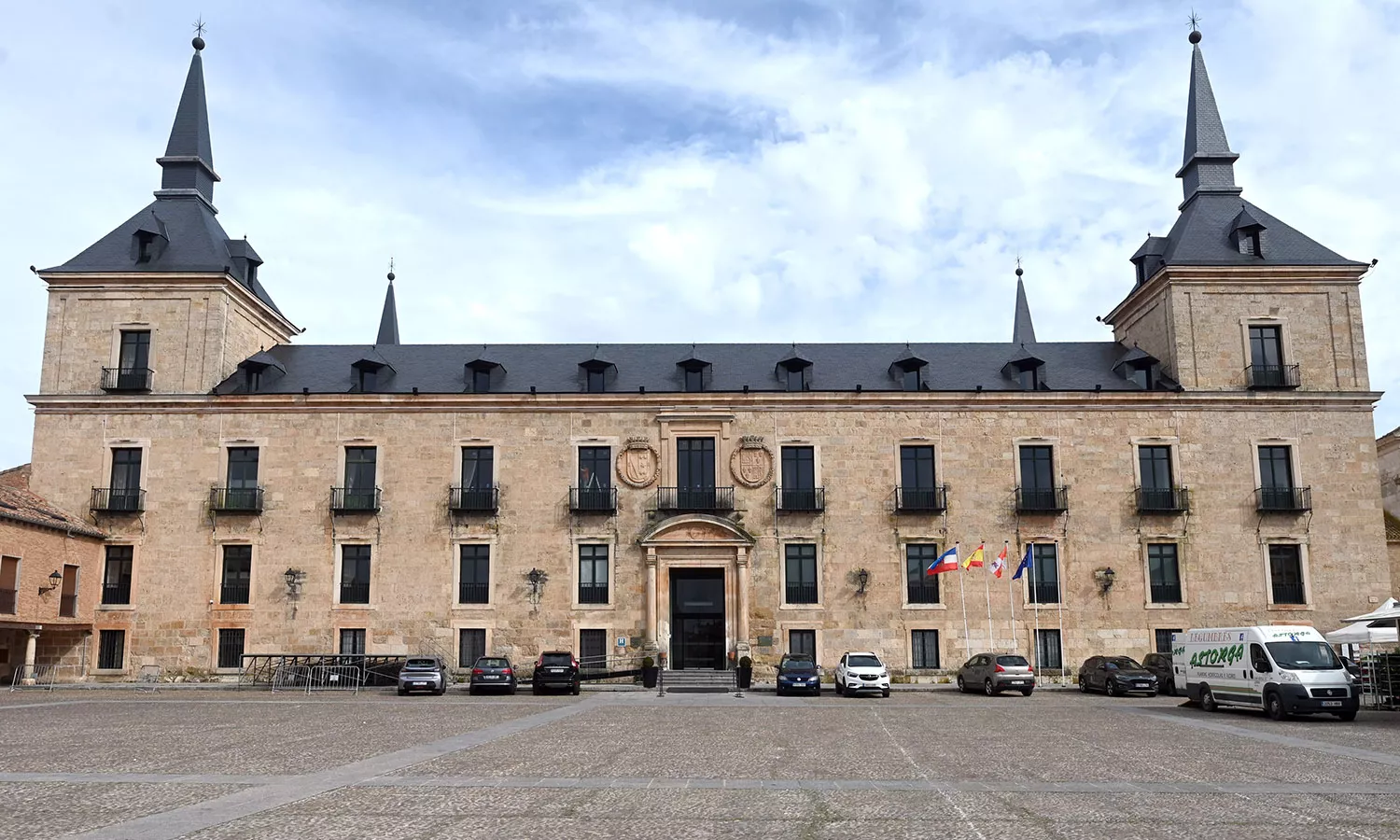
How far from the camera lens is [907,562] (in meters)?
38.0

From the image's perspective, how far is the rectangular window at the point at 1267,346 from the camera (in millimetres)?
39188

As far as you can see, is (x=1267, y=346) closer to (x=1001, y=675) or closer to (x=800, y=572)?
(x=1001, y=675)

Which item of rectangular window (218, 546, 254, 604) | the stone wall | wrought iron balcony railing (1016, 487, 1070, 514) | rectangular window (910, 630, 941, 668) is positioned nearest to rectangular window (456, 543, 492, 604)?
the stone wall

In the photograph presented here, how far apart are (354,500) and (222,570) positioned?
4.98 meters

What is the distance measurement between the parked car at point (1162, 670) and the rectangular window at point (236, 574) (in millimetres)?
29252

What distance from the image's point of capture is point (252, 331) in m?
42.7

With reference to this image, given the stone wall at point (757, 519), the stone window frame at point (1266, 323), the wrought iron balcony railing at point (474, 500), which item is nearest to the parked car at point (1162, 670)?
the stone wall at point (757, 519)

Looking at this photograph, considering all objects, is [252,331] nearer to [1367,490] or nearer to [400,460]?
[400,460]

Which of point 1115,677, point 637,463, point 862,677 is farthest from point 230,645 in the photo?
point 1115,677

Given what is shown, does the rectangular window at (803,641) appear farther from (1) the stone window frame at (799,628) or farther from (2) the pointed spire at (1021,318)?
(2) the pointed spire at (1021,318)

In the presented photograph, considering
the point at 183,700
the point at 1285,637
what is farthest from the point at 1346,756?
the point at 183,700

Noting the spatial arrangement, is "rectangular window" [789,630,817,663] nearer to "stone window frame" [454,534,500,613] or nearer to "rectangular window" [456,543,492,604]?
"stone window frame" [454,534,500,613]

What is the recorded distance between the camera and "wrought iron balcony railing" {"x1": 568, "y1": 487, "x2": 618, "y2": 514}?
38219 millimetres

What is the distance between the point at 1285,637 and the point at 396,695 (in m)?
22.5
